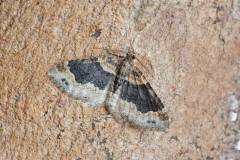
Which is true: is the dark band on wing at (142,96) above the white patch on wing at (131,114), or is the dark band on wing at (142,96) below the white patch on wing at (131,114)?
above

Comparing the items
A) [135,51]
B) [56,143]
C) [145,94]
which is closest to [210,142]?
[145,94]

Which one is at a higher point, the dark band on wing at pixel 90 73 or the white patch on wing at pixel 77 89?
the dark band on wing at pixel 90 73

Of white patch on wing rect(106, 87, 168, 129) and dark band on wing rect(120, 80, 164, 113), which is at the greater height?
dark band on wing rect(120, 80, 164, 113)

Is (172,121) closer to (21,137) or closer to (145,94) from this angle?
(145,94)

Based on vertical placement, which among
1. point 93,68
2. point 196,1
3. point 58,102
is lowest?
point 58,102
